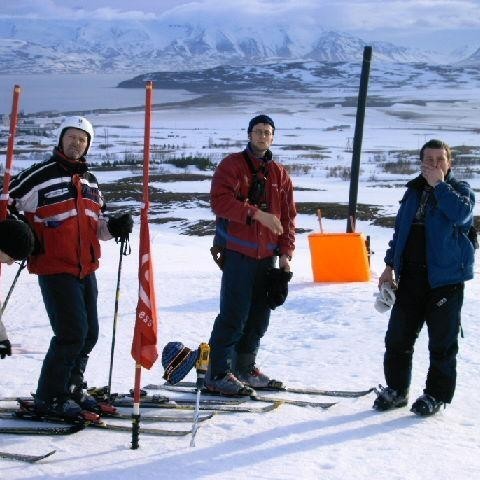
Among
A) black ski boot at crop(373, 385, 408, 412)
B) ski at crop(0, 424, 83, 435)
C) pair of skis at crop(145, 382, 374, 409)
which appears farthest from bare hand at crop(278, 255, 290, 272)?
ski at crop(0, 424, 83, 435)

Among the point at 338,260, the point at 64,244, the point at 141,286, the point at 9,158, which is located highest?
the point at 9,158

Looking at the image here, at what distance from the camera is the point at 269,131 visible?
4.45 metres

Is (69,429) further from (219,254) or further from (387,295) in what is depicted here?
(387,295)

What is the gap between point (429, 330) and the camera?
425cm

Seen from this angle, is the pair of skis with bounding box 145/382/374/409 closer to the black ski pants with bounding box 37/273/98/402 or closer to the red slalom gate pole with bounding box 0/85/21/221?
the black ski pants with bounding box 37/273/98/402

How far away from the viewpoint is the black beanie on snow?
338 cm

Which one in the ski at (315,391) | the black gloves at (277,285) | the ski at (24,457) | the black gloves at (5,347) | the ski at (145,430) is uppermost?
the black gloves at (277,285)

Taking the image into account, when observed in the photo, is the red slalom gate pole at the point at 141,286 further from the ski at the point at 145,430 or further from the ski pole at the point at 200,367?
the ski pole at the point at 200,367

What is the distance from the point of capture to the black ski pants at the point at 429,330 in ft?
13.7

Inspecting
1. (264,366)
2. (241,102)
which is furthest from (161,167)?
(241,102)

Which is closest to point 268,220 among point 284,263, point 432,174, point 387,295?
point 284,263

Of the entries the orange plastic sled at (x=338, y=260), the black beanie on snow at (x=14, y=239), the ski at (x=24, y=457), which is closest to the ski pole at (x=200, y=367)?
the ski at (x=24, y=457)

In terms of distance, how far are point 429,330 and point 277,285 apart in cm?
91

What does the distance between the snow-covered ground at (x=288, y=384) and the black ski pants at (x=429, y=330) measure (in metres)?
0.22
